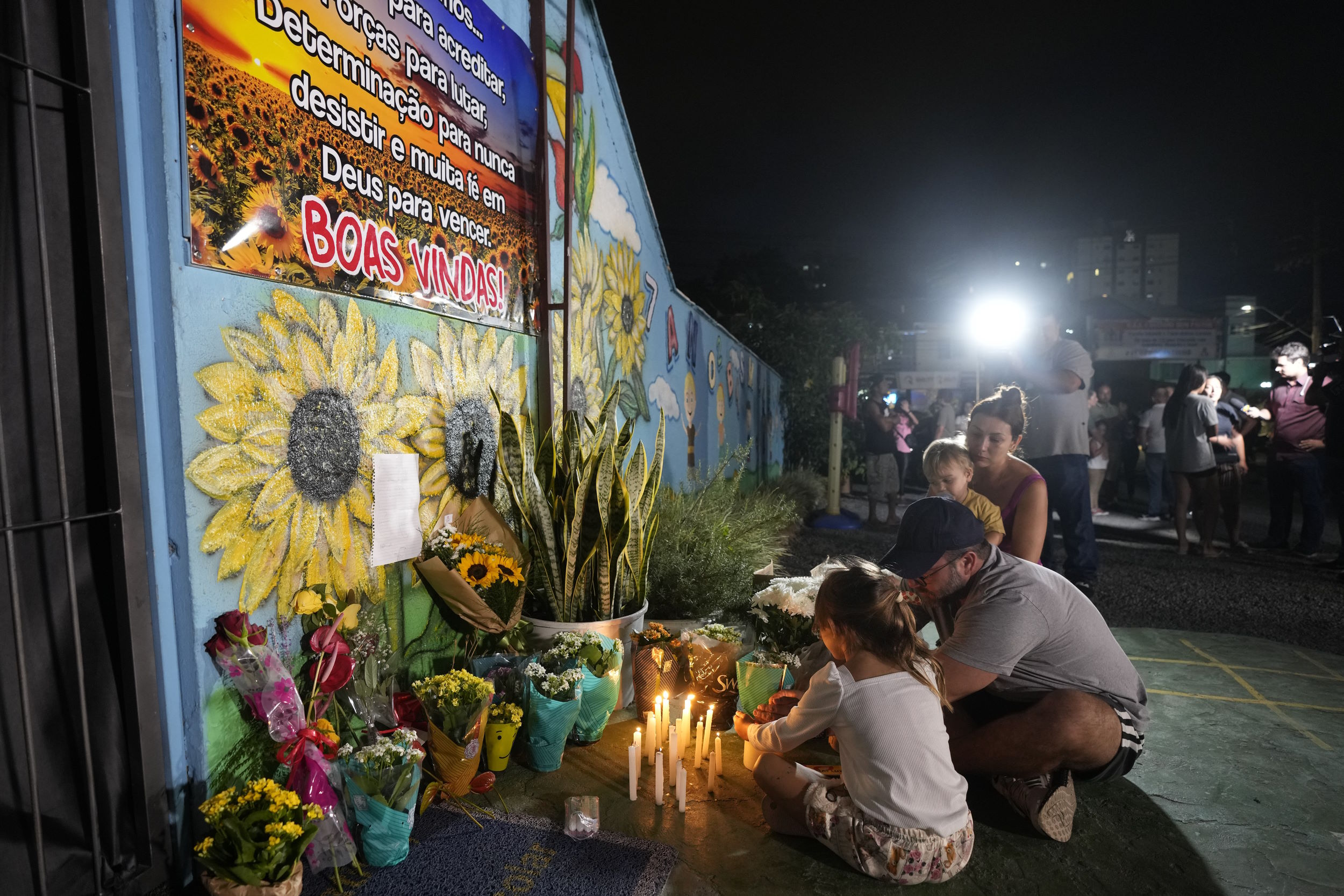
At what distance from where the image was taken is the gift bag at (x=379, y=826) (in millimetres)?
2148

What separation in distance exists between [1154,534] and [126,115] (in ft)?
32.6

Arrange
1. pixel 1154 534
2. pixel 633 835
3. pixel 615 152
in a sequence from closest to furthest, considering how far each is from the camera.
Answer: pixel 633 835
pixel 615 152
pixel 1154 534

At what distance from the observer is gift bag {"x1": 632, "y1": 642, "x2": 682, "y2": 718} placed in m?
3.28

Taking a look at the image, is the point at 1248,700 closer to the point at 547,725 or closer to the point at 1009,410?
the point at 1009,410

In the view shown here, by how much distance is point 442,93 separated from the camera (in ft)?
10.8

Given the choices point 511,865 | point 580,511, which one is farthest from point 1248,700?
point 511,865

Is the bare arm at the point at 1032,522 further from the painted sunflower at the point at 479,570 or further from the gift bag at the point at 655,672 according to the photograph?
the painted sunflower at the point at 479,570

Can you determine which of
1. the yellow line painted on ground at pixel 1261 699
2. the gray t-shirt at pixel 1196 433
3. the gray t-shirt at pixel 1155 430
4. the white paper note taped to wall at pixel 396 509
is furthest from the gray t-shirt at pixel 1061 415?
the gray t-shirt at pixel 1155 430

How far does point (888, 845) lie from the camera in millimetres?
2086

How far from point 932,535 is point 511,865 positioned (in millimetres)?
1753

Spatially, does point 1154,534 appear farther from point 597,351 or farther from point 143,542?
point 143,542

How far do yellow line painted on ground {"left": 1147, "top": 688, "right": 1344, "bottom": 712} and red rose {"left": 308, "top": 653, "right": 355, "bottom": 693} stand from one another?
12.7ft

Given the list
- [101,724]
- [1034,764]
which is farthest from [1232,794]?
[101,724]

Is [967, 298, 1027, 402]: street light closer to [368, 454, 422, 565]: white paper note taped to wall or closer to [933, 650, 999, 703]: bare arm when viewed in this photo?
[933, 650, 999, 703]: bare arm
